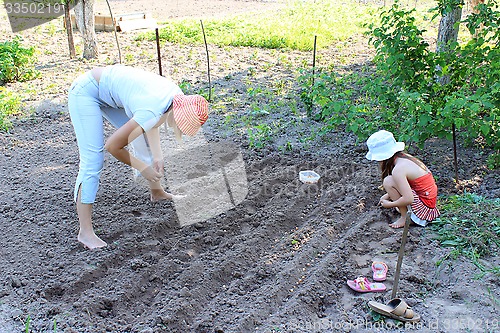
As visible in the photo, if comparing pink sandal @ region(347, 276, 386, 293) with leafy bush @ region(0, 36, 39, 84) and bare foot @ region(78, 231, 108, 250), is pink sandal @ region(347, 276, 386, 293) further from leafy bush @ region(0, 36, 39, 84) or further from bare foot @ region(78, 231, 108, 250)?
leafy bush @ region(0, 36, 39, 84)

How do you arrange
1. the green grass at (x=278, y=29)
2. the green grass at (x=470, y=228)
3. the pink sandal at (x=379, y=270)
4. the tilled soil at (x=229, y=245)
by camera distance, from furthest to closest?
the green grass at (x=278, y=29), the green grass at (x=470, y=228), the pink sandal at (x=379, y=270), the tilled soil at (x=229, y=245)

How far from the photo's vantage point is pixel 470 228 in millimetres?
4059

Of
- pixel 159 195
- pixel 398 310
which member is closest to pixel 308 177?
pixel 159 195

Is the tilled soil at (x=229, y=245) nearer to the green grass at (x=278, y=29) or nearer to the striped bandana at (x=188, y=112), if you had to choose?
the striped bandana at (x=188, y=112)

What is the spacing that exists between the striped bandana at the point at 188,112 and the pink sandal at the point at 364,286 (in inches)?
57.4

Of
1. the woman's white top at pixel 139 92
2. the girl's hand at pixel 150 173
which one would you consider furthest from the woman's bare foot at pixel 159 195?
the woman's white top at pixel 139 92

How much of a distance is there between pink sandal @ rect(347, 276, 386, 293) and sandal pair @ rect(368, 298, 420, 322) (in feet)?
0.90

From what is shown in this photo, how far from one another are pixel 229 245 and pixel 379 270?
3.70 feet

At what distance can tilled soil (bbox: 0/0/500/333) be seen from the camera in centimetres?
335

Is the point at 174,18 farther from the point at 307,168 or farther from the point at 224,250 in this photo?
the point at 224,250

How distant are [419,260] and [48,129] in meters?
4.61

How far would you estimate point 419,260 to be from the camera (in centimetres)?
383

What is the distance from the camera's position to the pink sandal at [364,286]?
3521mm

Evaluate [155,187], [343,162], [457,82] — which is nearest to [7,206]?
[155,187]
